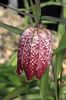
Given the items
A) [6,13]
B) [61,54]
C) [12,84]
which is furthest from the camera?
[6,13]

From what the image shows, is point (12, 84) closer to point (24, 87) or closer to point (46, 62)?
point (24, 87)

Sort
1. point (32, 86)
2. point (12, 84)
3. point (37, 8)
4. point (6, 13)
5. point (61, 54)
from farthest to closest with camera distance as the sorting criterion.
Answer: point (6, 13)
point (12, 84)
point (32, 86)
point (61, 54)
point (37, 8)

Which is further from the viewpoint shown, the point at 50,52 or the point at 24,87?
the point at 24,87

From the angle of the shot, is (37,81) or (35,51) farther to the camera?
(37,81)

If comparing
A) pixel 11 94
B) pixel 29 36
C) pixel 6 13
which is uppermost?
pixel 29 36

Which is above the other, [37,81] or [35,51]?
[35,51]

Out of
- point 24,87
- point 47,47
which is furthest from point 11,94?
point 47,47

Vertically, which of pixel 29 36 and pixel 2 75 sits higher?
pixel 29 36
